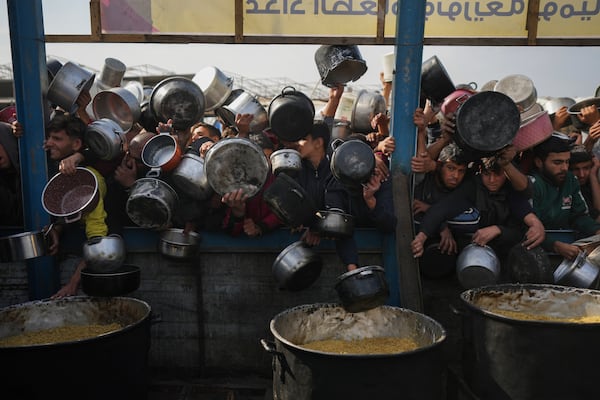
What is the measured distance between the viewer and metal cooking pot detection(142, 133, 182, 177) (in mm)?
3568

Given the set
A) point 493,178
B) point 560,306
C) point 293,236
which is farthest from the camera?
point 293,236

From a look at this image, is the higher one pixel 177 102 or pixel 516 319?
pixel 177 102

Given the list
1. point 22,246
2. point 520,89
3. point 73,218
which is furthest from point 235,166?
point 520,89

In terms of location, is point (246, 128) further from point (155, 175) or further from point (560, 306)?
point (560, 306)

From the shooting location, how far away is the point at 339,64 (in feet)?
14.2

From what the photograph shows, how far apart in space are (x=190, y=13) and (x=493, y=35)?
2.51 meters

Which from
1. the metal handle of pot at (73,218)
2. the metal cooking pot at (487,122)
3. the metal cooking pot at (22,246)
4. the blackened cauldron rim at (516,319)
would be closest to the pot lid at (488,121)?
the metal cooking pot at (487,122)

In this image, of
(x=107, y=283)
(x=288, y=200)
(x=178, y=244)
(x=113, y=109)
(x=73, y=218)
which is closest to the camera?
(x=288, y=200)

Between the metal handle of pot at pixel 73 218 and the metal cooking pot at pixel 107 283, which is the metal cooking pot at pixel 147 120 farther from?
the metal cooking pot at pixel 107 283

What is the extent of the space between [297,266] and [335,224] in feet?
1.41

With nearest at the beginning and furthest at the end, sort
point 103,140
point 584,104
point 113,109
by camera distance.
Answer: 1. point 103,140
2. point 584,104
3. point 113,109

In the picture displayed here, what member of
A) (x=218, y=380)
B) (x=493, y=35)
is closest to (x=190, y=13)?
(x=493, y=35)

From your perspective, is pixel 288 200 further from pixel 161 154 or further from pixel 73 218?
pixel 73 218

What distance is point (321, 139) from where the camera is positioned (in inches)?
152
